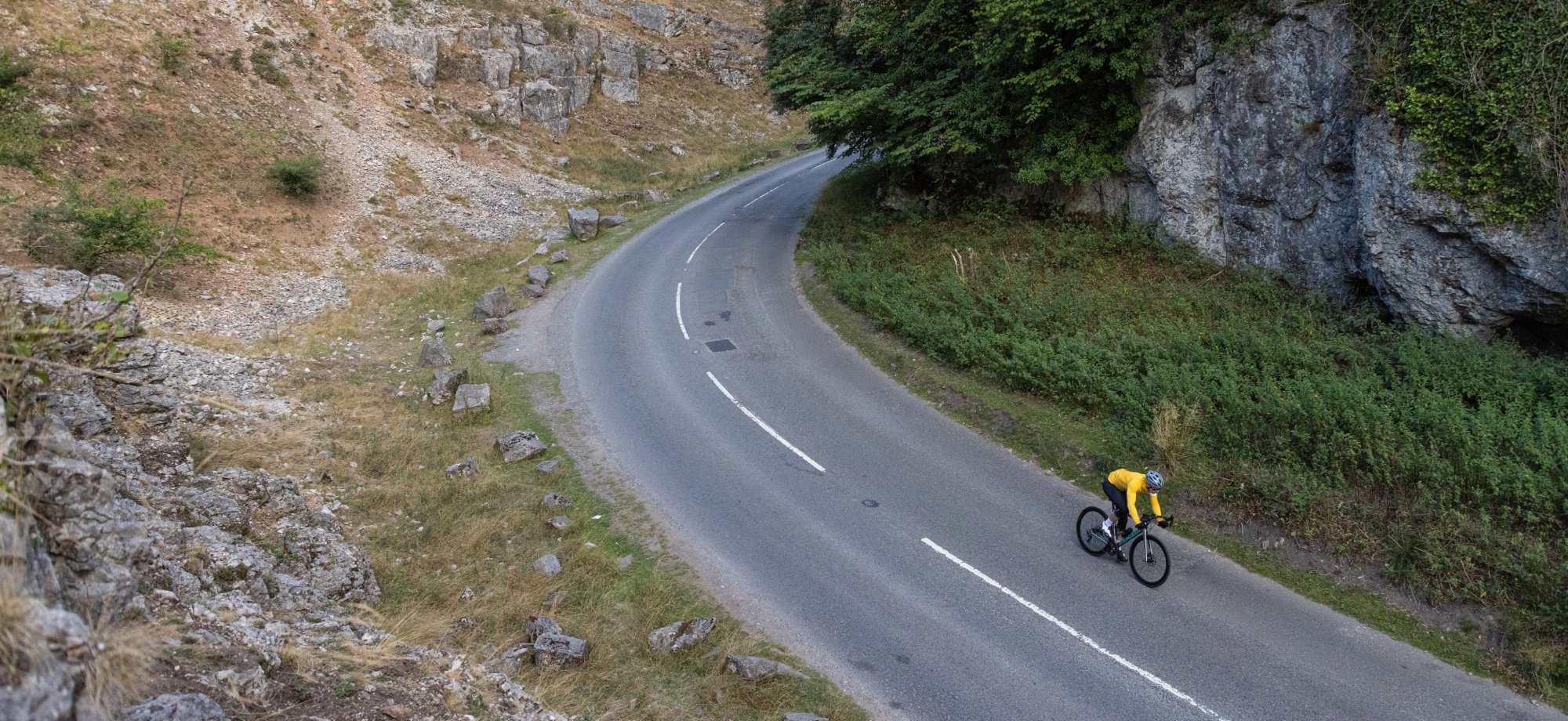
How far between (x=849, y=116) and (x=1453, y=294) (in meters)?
13.5

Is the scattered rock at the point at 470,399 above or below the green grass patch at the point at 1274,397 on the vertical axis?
above

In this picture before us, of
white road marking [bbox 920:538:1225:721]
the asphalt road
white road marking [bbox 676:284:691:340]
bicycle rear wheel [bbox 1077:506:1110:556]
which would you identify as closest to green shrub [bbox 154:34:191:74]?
white road marking [bbox 676:284:691:340]

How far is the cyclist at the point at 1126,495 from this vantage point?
10578 mm

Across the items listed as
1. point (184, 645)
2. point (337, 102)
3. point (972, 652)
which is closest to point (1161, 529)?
point (972, 652)

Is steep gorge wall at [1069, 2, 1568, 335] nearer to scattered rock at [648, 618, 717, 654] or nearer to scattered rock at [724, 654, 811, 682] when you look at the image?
scattered rock at [724, 654, 811, 682]

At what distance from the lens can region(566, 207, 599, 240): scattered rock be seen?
29.0 metres

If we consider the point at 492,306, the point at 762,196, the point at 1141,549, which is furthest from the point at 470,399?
the point at 762,196

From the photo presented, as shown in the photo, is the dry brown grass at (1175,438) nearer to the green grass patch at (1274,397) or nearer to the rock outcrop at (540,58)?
the green grass patch at (1274,397)

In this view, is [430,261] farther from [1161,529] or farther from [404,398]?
[1161,529]

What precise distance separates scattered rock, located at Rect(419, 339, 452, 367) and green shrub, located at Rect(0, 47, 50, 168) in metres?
11.5

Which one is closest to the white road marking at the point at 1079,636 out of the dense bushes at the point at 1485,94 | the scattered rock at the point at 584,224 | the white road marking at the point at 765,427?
the white road marking at the point at 765,427

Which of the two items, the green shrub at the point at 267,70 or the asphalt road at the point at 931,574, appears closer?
the asphalt road at the point at 931,574

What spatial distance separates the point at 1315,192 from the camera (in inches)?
635

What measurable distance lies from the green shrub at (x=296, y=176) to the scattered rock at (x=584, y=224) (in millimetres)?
8137
